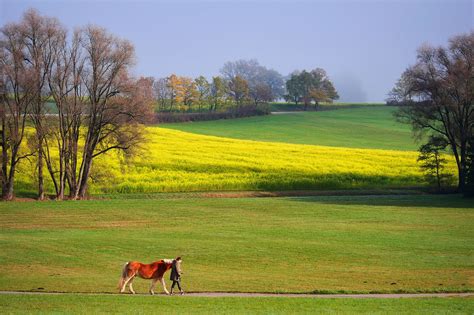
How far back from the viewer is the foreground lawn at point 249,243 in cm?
2509

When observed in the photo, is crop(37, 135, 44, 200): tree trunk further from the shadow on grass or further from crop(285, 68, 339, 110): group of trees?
crop(285, 68, 339, 110): group of trees

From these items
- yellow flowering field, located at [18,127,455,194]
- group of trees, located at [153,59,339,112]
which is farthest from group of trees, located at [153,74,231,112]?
yellow flowering field, located at [18,127,455,194]

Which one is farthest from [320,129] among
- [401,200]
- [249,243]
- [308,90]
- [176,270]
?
[176,270]

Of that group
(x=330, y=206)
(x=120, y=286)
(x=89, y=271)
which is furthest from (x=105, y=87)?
(x=120, y=286)

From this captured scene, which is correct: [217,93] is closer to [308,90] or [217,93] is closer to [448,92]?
[308,90]

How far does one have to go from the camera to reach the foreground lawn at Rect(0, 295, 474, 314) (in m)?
→ 18.5

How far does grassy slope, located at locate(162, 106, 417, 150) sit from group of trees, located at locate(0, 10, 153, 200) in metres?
41.7

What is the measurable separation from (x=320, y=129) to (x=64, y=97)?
6212cm

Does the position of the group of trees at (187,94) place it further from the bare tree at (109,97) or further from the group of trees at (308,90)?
the bare tree at (109,97)

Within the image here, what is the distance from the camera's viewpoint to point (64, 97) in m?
52.8

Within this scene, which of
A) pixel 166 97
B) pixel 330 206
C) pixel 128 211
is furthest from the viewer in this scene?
pixel 166 97

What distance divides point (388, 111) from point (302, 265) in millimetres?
115551

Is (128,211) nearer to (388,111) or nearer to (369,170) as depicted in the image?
(369,170)

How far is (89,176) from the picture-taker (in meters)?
54.8
